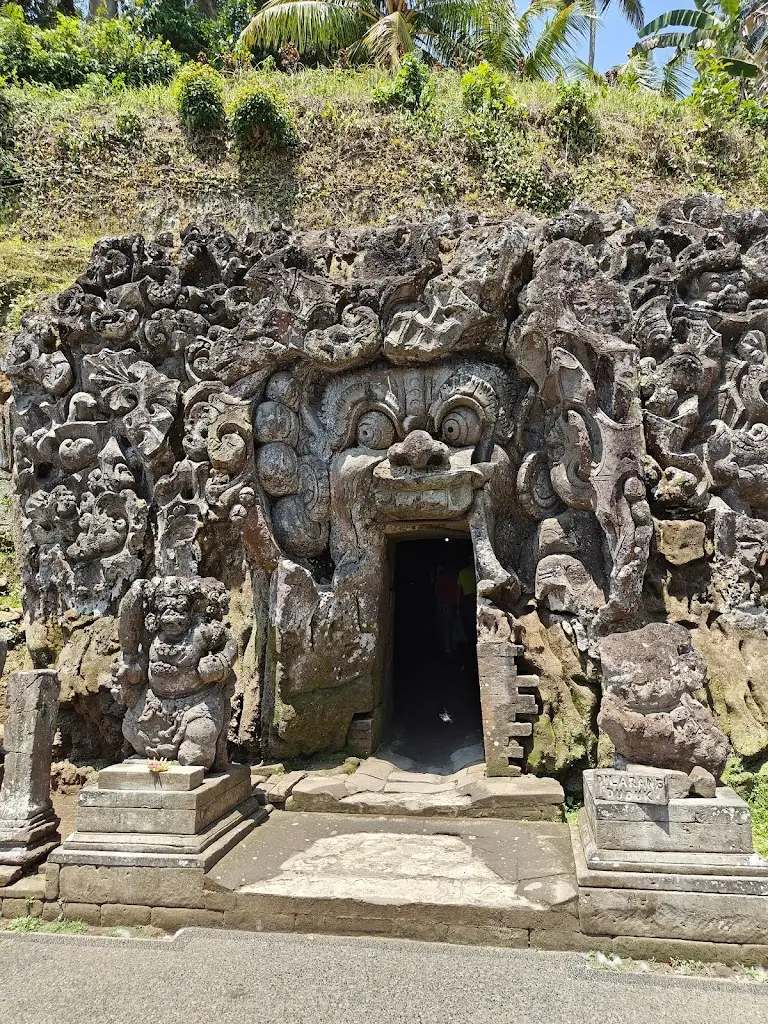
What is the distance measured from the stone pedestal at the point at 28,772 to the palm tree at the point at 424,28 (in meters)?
16.3

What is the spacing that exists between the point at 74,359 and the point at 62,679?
3805 mm

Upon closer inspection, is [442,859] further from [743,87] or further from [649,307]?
[743,87]

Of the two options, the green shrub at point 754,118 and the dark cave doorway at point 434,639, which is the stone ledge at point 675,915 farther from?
the green shrub at point 754,118

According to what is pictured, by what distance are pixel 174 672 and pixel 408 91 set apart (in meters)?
13.5

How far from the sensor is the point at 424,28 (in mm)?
17984

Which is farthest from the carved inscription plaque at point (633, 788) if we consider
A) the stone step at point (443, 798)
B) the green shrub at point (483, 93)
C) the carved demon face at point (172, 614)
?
the green shrub at point (483, 93)

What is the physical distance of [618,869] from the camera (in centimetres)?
457

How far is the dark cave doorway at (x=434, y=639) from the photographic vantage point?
9469 mm

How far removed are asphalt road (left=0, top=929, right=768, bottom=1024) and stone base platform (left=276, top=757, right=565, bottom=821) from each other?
1.87 meters

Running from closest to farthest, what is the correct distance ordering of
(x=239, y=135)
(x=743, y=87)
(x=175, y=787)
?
(x=175, y=787)
(x=239, y=135)
(x=743, y=87)

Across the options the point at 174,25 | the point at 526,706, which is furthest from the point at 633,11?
the point at 526,706

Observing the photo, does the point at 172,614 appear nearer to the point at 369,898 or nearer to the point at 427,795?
the point at 369,898

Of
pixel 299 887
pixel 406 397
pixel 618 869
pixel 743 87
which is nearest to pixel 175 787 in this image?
pixel 299 887

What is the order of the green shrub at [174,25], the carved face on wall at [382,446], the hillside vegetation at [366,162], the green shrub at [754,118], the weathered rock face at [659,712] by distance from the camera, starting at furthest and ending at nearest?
1. the green shrub at [174,25]
2. the green shrub at [754,118]
3. the hillside vegetation at [366,162]
4. the carved face on wall at [382,446]
5. the weathered rock face at [659,712]
